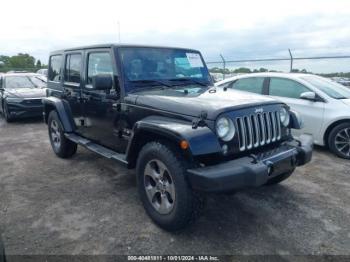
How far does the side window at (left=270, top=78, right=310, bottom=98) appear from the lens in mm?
6285

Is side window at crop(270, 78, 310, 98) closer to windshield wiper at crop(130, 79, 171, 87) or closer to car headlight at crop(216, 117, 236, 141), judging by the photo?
windshield wiper at crop(130, 79, 171, 87)

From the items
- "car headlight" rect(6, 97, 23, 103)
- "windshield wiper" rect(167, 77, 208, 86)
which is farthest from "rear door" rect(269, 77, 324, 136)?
"car headlight" rect(6, 97, 23, 103)

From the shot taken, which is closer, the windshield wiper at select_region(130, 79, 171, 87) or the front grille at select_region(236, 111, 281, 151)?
the front grille at select_region(236, 111, 281, 151)

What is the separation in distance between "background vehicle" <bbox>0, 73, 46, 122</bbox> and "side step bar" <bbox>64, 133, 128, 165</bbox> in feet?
16.9

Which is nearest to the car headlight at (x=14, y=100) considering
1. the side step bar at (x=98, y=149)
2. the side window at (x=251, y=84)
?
the side step bar at (x=98, y=149)

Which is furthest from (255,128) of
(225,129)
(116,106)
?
(116,106)

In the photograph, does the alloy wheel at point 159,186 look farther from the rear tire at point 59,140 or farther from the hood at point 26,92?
the hood at point 26,92

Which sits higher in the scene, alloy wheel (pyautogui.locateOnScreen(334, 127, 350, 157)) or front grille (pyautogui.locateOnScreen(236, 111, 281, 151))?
front grille (pyautogui.locateOnScreen(236, 111, 281, 151))

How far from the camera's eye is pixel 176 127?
2.99m

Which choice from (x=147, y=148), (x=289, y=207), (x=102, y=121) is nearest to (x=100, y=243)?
(x=147, y=148)

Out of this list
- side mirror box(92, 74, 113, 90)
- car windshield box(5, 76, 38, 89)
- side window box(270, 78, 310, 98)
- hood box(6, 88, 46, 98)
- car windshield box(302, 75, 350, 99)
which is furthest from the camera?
car windshield box(5, 76, 38, 89)

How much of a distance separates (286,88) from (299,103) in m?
0.47

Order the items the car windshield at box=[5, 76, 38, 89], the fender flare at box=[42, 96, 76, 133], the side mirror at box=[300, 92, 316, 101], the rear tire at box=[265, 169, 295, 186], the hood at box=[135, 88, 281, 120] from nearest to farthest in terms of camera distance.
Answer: the hood at box=[135, 88, 281, 120] → the rear tire at box=[265, 169, 295, 186] → the fender flare at box=[42, 96, 76, 133] → the side mirror at box=[300, 92, 316, 101] → the car windshield at box=[5, 76, 38, 89]

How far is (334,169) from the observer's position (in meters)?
5.12
